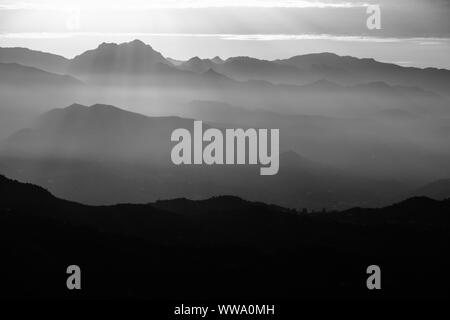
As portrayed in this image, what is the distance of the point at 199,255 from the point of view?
15862 centimetres

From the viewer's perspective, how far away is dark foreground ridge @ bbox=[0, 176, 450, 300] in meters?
143

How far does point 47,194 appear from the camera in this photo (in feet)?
641

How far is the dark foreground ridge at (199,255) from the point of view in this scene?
14325 cm

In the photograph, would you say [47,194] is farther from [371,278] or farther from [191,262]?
[371,278]
